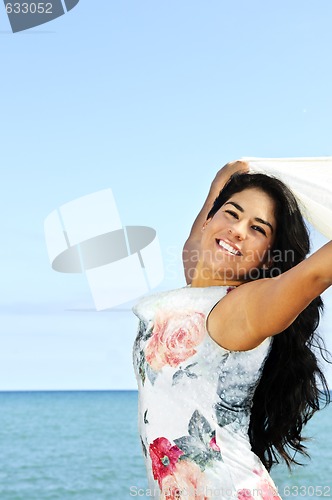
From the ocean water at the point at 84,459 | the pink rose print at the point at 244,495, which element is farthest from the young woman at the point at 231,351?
the ocean water at the point at 84,459

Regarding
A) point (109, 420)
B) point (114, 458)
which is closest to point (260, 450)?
point (114, 458)

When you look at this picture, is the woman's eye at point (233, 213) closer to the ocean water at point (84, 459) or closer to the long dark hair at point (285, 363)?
the long dark hair at point (285, 363)

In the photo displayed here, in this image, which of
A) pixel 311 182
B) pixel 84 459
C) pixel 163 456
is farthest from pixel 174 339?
pixel 84 459

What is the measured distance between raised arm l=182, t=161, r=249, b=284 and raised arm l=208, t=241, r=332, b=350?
0.73 m

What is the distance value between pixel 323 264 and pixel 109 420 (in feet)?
123

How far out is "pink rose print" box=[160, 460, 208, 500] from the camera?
222 cm

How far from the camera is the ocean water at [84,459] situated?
1833 centimetres

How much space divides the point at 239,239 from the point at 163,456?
0.66 meters

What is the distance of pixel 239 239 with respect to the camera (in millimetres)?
2434

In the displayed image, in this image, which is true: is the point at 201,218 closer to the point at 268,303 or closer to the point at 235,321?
the point at 235,321

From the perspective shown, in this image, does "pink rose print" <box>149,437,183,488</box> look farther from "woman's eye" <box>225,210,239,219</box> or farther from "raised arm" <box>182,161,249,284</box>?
"raised arm" <box>182,161,249,284</box>

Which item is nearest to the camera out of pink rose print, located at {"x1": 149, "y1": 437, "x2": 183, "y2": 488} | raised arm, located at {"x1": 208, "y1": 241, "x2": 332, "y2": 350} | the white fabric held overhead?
raised arm, located at {"x1": 208, "y1": 241, "x2": 332, "y2": 350}

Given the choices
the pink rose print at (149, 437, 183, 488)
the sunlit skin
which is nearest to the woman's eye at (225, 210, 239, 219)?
the sunlit skin

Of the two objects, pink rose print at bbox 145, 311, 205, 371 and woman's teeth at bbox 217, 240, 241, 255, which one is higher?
woman's teeth at bbox 217, 240, 241, 255
